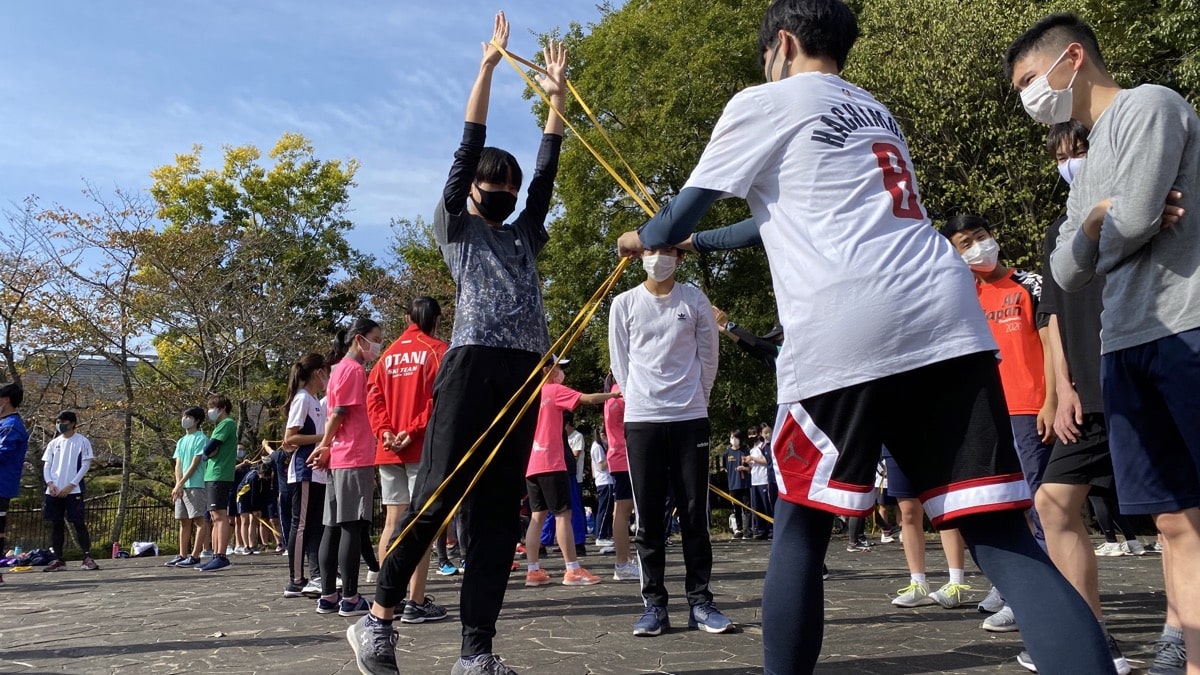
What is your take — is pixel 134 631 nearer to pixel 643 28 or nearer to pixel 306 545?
pixel 306 545

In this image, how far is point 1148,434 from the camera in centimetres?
278

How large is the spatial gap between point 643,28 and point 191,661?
2364 centimetres

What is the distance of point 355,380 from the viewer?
6.87 metres

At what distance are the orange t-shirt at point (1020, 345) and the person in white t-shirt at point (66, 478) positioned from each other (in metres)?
11.6

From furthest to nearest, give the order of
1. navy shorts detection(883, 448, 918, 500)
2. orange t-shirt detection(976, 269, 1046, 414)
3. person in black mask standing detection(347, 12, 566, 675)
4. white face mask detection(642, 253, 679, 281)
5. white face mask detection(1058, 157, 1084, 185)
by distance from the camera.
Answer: white face mask detection(642, 253, 679, 281), navy shorts detection(883, 448, 918, 500), orange t-shirt detection(976, 269, 1046, 414), white face mask detection(1058, 157, 1084, 185), person in black mask standing detection(347, 12, 566, 675)

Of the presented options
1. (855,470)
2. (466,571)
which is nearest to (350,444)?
(466,571)

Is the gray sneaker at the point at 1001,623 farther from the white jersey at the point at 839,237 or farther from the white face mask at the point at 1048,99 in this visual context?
the white jersey at the point at 839,237

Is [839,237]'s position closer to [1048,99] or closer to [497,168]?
[1048,99]

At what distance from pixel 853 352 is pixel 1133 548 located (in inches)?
380

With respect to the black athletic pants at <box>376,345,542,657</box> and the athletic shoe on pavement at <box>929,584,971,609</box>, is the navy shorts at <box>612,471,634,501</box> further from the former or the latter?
the black athletic pants at <box>376,345,542,657</box>

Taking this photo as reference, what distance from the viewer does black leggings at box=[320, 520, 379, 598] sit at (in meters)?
6.51

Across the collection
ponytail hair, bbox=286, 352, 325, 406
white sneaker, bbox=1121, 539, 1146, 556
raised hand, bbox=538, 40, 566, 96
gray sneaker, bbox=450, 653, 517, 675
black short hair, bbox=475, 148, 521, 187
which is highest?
raised hand, bbox=538, 40, 566, 96

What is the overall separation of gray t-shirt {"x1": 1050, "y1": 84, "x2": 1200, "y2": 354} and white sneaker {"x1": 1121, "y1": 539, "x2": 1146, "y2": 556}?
8762mm

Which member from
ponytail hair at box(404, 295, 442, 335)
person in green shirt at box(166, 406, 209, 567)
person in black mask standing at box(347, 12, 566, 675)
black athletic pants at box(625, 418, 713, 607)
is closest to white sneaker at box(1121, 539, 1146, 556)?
black athletic pants at box(625, 418, 713, 607)
